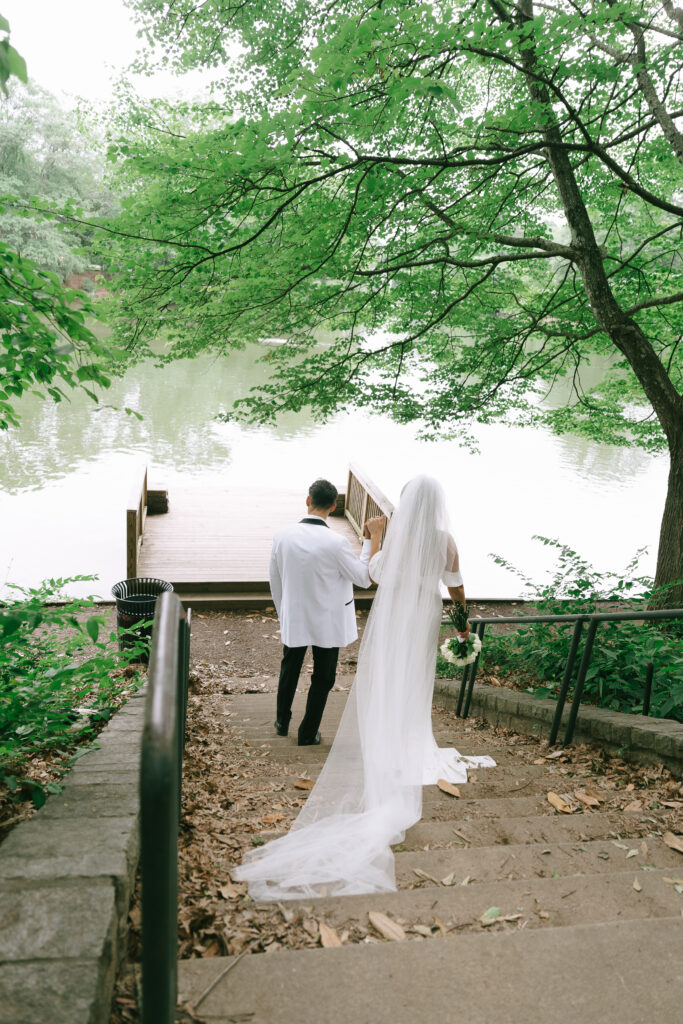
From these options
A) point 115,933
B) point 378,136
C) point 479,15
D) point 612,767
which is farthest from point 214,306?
point 115,933

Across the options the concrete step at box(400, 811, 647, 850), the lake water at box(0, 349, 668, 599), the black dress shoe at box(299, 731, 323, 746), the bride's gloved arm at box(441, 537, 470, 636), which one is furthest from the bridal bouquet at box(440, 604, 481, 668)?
the lake water at box(0, 349, 668, 599)

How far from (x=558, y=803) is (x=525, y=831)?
0.40 metres

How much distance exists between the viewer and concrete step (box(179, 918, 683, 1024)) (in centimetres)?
150

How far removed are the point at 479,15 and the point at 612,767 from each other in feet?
19.0

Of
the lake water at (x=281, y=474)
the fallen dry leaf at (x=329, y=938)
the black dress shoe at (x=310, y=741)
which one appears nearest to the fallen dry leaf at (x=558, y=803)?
the fallen dry leaf at (x=329, y=938)

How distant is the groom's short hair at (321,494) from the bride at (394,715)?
1.66ft

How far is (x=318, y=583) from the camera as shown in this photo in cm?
418

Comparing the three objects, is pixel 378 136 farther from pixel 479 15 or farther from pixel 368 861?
pixel 368 861

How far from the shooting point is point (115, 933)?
56.1 inches

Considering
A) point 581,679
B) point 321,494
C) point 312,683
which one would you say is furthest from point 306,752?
point 581,679

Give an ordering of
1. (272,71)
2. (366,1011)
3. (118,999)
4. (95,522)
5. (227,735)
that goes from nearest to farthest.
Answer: (118,999)
(366,1011)
(227,735)
(272,71)
(95,522)

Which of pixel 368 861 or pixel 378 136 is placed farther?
pixel 378 136

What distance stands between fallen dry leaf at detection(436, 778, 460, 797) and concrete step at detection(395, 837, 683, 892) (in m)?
0.79

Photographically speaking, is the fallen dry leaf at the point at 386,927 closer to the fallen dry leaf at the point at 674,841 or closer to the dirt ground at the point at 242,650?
the fallen dry leaf at the point at 674,841
